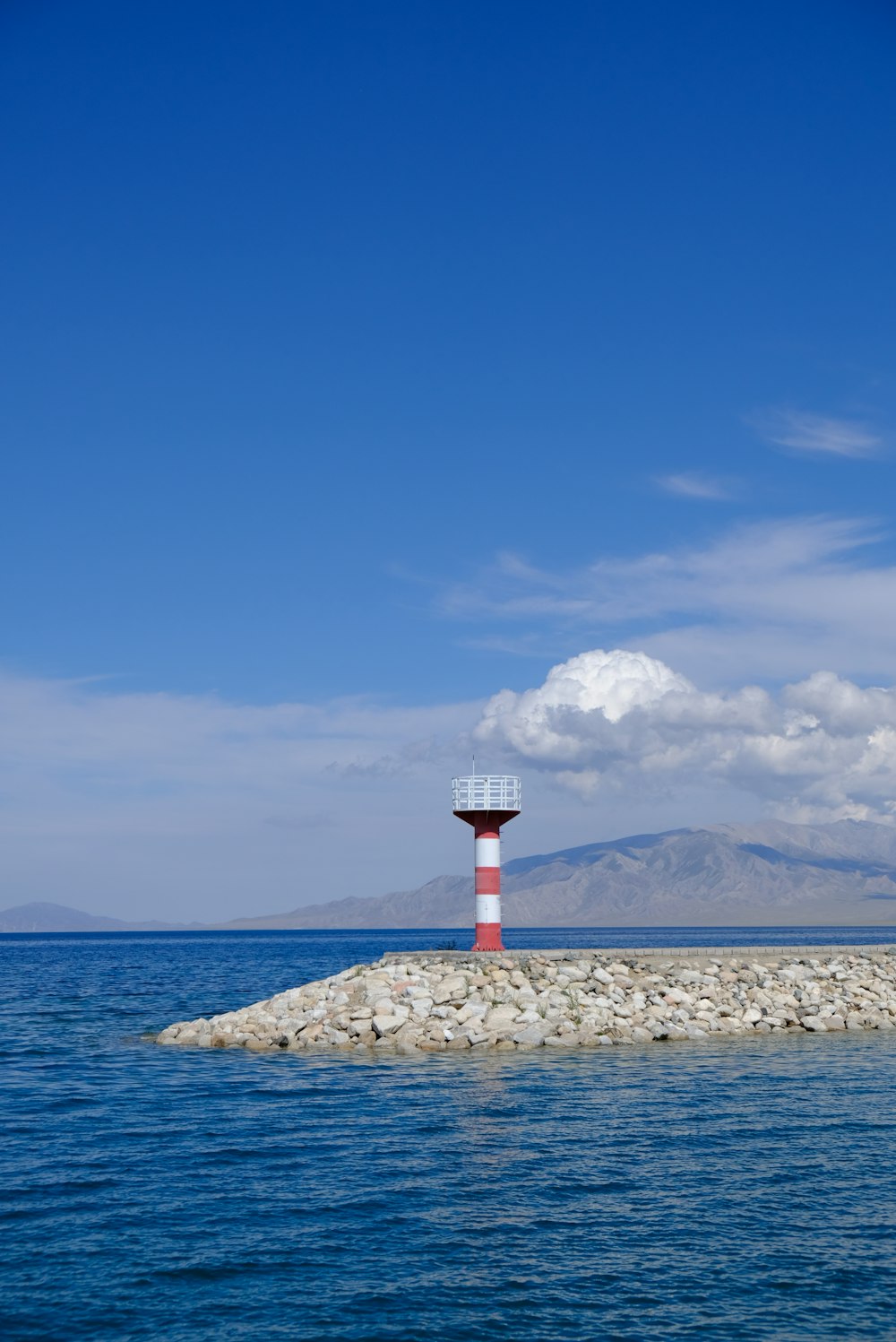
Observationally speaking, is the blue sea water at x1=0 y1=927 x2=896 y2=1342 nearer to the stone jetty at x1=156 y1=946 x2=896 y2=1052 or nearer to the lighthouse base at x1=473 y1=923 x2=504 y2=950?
the stone jetty at x1=156 y1=946 x2=896 y2=1052

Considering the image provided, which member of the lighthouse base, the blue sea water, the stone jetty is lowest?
the blue sea water

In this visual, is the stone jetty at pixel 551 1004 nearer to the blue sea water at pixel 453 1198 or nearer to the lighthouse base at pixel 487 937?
the lighthouse base at pixel 487 937

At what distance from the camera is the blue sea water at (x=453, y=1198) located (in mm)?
12820

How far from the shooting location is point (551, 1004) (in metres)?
32.7

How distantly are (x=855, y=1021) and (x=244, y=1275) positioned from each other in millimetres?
25449

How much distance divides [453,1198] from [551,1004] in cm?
1602

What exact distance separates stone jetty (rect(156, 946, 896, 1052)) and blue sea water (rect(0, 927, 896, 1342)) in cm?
174

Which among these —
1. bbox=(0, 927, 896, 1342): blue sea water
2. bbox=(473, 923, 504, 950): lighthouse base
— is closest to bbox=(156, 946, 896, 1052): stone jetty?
bbox=(473, 923, 504, 950): lighthouse base

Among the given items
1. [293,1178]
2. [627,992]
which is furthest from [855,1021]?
[293,1178]

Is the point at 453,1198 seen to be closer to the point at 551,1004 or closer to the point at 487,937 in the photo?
the point at 551,1004

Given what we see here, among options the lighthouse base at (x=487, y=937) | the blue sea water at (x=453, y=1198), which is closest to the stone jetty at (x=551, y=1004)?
the lighthouse base at (x=487, y=937)

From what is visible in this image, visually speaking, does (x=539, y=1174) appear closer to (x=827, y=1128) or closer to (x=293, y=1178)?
(x=293, y=1178)

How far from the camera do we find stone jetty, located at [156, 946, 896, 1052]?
31.4 metres

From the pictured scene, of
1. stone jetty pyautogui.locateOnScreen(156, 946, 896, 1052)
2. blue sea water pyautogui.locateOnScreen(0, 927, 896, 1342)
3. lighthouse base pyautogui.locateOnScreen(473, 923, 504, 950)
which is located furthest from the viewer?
lighthouse base pyautogui.locateOnScreen(473, 923, 504, 950)
